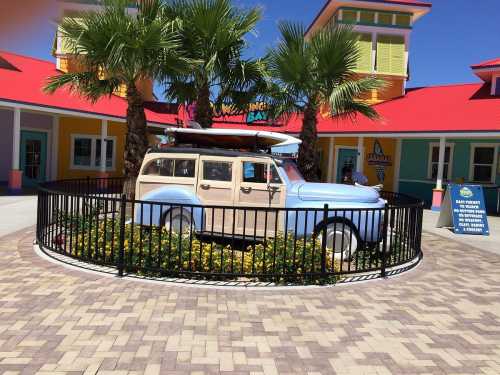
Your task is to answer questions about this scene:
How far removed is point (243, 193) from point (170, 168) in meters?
1.52

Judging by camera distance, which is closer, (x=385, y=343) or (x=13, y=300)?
(x=385, y=343)

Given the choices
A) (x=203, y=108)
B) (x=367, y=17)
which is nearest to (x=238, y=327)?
(x=203, y=108)

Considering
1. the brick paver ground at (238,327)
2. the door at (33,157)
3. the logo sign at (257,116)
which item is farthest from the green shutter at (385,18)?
the brick paver ground at (238,327)

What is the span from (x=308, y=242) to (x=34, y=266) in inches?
152

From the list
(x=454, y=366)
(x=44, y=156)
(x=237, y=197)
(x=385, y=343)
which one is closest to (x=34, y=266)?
(x=237, y=197)

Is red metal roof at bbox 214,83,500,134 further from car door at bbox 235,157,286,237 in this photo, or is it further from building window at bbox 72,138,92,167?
car door at bbox 235,157,286,237

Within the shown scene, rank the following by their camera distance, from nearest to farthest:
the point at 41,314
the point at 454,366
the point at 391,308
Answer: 1. the point at 454,366
2. the point at 41,314
3. the point at 391,308

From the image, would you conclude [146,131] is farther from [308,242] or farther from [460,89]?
[460,89]

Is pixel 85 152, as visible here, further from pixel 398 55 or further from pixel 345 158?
pixel 398 55

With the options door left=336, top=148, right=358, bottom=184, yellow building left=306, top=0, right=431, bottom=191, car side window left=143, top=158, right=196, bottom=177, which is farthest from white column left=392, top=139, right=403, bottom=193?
car side window left=143, top=158, right=196, bottom=177

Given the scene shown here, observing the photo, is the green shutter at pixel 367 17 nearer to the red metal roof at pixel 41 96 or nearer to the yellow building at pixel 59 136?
the yellow building at pixel 59 136

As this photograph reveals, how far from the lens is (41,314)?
14.5 ft

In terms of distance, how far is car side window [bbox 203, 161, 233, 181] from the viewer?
7.80 meters

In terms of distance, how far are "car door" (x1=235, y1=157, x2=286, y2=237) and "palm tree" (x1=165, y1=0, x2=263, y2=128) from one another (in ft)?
10.2
